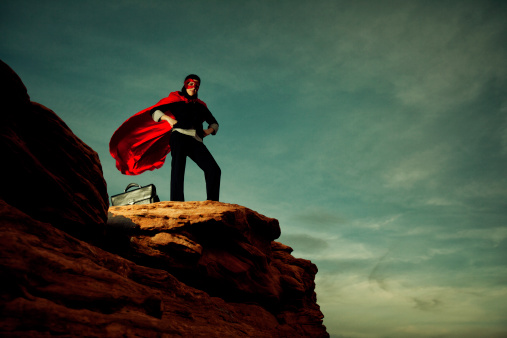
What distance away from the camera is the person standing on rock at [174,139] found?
6496 millimetres

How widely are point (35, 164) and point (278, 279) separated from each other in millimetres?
5456

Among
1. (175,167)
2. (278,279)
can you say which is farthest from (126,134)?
(278,279)

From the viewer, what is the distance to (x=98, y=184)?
4246mm

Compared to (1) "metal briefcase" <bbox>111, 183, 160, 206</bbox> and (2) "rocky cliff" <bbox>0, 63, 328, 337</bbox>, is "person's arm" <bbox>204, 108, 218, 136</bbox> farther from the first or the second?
(2) "rocky cliff" <bbox>0, 63, 328, 337</bbox>

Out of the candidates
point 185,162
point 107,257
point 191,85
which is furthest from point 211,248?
point 191,85

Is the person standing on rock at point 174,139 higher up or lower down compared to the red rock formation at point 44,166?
higher up

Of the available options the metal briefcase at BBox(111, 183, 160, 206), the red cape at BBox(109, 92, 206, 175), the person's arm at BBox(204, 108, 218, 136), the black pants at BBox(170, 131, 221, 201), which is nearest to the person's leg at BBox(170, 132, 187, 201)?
the black pants at BBox(170, 131, 221, 201)

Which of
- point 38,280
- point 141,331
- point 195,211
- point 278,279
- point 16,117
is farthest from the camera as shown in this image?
point 278,279

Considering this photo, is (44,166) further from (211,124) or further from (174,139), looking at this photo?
(211,124)

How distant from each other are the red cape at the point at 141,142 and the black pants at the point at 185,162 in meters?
1.19

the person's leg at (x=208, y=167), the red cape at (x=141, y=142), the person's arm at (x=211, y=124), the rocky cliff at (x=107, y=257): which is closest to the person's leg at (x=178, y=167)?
the person's leg at (x=208, y=167)

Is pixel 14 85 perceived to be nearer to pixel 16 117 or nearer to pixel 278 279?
pixel 16 117

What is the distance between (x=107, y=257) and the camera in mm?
3500

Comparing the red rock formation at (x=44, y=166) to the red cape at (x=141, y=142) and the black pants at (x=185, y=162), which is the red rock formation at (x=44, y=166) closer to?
the black pants at (x=185, y=162)
